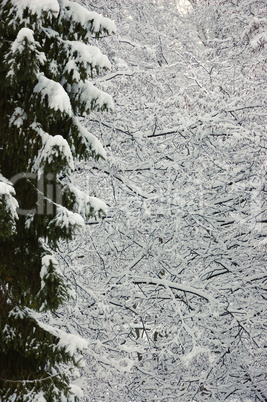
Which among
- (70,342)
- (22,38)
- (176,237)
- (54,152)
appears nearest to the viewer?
(22,38)

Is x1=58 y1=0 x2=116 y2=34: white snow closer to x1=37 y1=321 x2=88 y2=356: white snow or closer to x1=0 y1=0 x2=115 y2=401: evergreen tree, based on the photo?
x1=0 y1=0 x2=115 y2=401: evergreen tree

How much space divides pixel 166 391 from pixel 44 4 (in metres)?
7.33

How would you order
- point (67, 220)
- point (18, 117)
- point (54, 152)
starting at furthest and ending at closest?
point (18, 117) < point (67, 220) < point (54, 152)

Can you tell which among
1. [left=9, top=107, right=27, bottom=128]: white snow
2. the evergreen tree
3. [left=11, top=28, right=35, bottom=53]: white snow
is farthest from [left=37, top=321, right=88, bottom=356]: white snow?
[left=11, top=28, right=35, bottom=53]: white snow

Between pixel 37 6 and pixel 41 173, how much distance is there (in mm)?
1623

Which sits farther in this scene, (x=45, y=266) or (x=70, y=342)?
(x=70, y=342)

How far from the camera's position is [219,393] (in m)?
8.97

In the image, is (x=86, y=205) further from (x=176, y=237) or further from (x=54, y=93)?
(x=176, y=237)

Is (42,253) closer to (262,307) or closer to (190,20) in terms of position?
(262,307)

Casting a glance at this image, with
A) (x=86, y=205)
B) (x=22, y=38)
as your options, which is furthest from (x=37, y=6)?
(x=86, y=205)

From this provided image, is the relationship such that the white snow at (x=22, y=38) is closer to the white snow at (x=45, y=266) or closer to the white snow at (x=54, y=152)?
the white snow at (x=54, y=152)

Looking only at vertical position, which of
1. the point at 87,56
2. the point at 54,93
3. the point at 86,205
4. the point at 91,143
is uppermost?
the point at 87,56

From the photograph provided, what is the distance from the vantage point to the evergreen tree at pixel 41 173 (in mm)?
4789

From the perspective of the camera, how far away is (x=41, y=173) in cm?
488
